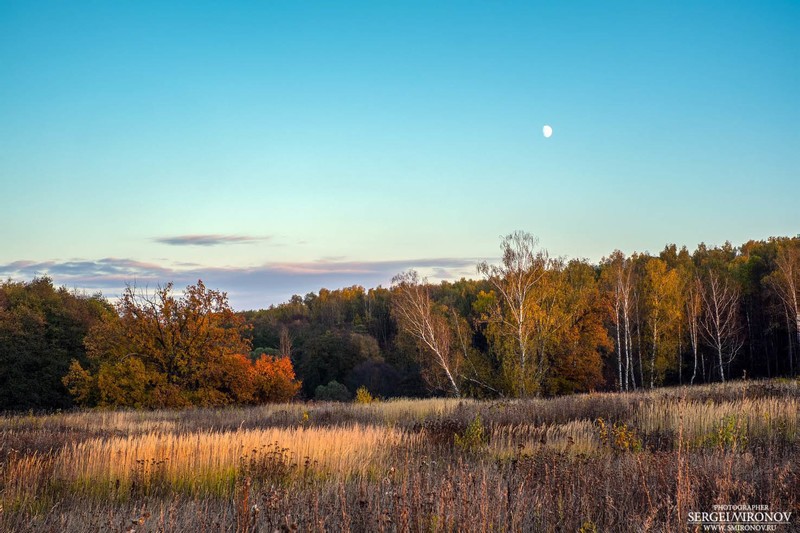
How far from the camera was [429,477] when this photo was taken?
235 inches

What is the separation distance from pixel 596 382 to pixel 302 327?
65.1 meters

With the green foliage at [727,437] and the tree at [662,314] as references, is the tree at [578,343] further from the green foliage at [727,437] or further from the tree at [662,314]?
the green foliage at [727,437]

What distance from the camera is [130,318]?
29.6 metres

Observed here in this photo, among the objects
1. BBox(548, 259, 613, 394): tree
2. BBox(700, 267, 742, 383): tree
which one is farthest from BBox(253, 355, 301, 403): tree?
BBox(700, 267, 742, 383): tree

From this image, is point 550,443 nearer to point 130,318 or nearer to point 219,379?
point 219,379

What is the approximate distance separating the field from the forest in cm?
1799

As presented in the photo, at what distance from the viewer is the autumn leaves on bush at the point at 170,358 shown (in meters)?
28.0

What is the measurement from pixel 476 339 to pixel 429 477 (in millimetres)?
57006

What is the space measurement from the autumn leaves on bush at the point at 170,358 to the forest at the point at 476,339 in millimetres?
79

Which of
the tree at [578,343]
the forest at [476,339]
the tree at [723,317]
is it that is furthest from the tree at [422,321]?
the tree at [723,317]

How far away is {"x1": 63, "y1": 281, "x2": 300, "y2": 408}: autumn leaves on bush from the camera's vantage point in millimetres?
27984

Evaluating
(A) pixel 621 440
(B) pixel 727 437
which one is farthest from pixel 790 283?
(A) pixel 621 440

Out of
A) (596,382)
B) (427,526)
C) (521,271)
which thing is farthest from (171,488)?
(596,382)

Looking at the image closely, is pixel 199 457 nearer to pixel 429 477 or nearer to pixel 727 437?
pixel 429 477
